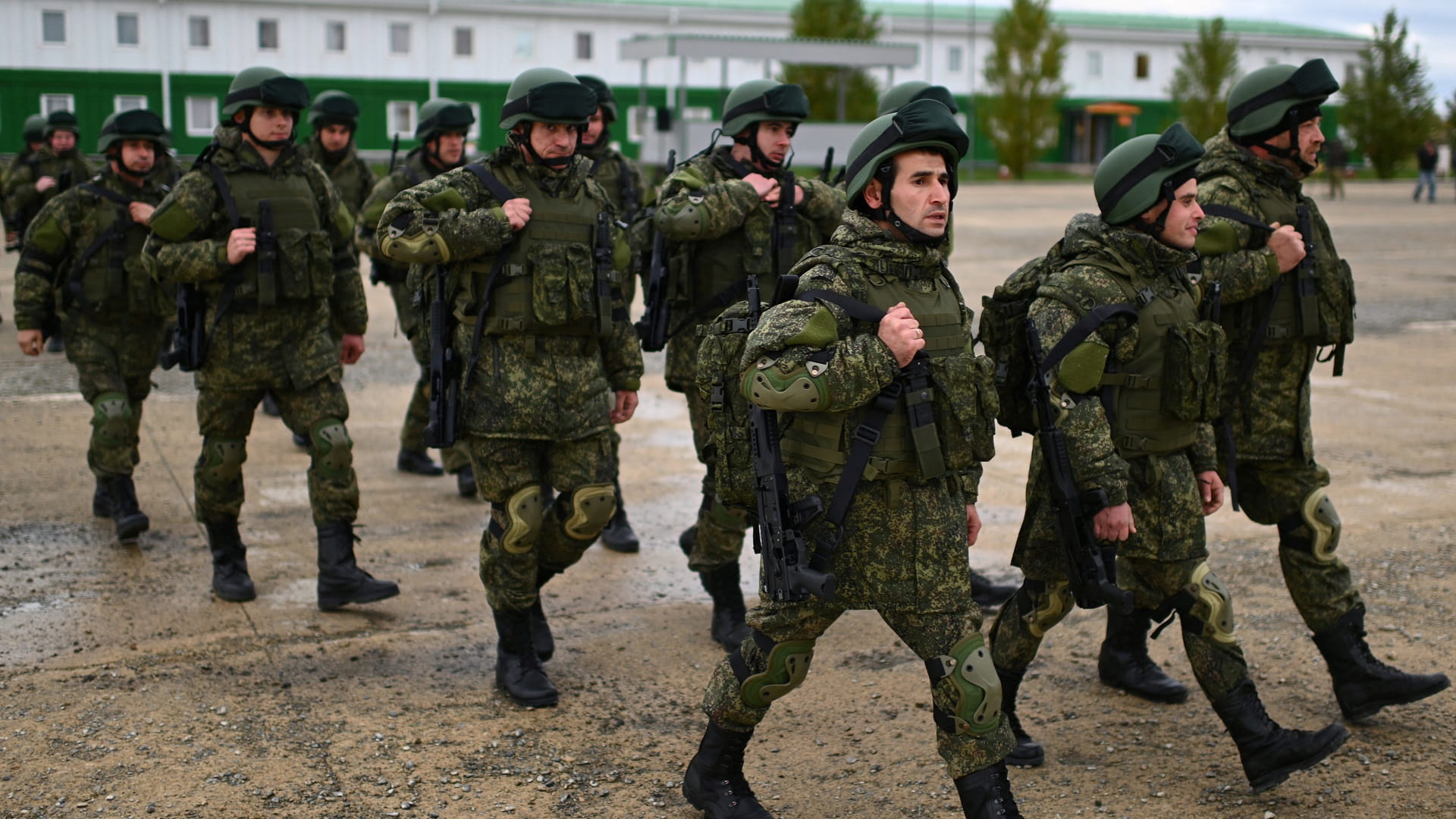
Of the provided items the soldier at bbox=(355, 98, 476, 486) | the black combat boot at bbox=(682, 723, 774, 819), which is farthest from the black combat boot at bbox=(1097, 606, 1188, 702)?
the soldier at bbox=(355, 98, 476, 486)

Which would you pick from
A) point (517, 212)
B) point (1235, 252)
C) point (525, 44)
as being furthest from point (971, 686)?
point (525, 44)

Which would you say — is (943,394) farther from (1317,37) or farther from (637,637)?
(1317,37)

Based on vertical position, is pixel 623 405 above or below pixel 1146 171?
below

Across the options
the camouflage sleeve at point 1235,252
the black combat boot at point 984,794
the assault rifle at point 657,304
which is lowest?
the black combat boot at point 984,794

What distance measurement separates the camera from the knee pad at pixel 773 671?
159 inches

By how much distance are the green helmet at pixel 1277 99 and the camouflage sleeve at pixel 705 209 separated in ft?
6.23

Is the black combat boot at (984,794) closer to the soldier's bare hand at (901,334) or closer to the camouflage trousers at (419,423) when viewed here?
the soldier's bare hand at (901,334)

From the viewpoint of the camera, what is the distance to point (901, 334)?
11.9ft

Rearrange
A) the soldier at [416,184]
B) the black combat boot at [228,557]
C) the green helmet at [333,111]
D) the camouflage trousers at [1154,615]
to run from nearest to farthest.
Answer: the camouflage trousers at [1154,615] < the black combat boot at [228,557] < the soldier at [416,184] < the green helmet at [333,111]

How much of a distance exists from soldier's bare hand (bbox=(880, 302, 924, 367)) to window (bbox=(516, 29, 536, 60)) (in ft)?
165

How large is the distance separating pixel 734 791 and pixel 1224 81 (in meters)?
56.1

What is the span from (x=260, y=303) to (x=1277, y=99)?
4.10 metres

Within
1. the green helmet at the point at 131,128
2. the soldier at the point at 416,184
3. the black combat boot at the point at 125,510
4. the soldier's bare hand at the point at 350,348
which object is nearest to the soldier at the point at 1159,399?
the soldier's bare hand at the point at 350,348

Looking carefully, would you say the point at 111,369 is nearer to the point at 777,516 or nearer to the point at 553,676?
the point at 553,676
